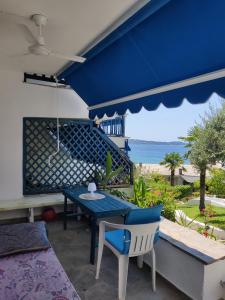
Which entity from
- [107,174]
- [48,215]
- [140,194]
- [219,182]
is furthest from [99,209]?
[219,182]

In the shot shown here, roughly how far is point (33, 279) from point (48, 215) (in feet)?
14.4

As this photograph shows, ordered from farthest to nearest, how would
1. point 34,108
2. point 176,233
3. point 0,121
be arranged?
point 34,108 → point 0,121 → point 176,233

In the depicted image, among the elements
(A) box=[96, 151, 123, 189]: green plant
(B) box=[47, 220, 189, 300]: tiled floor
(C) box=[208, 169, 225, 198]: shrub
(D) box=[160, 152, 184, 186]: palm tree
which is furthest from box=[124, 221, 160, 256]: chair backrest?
(D) box=[160, 152, 184, 186]: palm tree

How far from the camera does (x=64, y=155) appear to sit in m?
7.85

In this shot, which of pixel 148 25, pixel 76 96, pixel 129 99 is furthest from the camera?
pixel 76 96

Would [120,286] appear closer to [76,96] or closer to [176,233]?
[176,233]

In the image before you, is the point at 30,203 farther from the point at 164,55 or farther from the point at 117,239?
the point at 164,55

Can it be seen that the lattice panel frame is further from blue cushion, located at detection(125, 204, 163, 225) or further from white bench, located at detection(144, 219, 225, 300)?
blue cushion, located at detection(125, 204, 163, 225)

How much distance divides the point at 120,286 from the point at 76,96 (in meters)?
5.61

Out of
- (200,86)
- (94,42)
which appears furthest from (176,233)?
(94,42)

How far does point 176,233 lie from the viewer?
14.5 ft

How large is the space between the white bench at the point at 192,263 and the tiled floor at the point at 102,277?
21cm

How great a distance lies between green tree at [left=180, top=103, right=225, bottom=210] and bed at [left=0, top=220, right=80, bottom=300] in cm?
1188

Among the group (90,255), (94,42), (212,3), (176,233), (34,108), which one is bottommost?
(90,255)
